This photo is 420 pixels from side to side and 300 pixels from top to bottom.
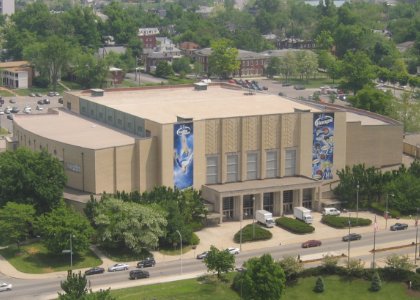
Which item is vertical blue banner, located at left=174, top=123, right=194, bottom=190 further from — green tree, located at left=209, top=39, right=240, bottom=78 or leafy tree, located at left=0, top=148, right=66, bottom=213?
green tree, located at left=209, top=39, right=240, bottom=78

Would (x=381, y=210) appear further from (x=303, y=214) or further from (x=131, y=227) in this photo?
(x=131, y=227)

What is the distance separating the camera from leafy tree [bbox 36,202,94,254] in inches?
2608

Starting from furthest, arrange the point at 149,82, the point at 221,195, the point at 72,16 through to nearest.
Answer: the point at 72,16, the point at 149,82, the point at 221,195

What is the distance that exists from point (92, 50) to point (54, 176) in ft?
306

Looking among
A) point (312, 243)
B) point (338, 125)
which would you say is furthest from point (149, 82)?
point (312, 243)

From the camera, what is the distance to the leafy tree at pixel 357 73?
472 ft

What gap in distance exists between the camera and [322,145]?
83.7 meters

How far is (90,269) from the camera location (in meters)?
65.9

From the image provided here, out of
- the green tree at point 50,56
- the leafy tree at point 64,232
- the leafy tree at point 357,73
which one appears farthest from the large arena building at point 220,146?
the green tree at point 50,56

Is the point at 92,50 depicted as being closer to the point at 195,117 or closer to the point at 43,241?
the point at 195,117

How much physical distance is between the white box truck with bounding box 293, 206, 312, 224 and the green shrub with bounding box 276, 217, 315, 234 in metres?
0.70

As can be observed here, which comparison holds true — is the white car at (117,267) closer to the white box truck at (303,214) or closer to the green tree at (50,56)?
the white box truck at (303,214)

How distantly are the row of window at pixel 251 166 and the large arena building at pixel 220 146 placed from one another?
0.28 feet

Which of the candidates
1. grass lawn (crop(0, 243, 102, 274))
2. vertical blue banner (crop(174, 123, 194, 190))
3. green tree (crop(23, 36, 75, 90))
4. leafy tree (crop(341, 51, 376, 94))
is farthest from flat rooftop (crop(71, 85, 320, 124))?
leafy tree (crop(341, 51, 376, 94))
